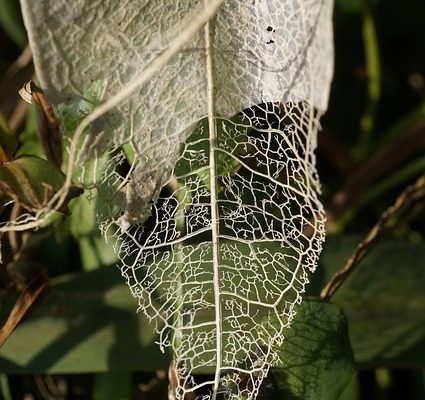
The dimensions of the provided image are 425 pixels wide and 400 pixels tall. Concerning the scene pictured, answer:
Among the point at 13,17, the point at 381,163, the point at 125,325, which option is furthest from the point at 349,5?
the point at 125,325

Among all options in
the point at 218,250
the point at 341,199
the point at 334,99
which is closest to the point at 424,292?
the point at 341,199

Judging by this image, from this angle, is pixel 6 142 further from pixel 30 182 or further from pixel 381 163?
pixel 381 163

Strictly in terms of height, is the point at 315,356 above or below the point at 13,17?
below

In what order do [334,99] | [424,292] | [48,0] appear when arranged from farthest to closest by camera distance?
[334,99], [424,292], [48,0]

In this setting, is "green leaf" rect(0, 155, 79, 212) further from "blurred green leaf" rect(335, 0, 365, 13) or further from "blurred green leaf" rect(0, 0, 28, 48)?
"blurred green leaf" rect(335, 0, 365, 13)

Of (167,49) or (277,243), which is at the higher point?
(167,49)

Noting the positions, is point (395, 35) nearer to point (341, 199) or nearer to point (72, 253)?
point (341, 199)
